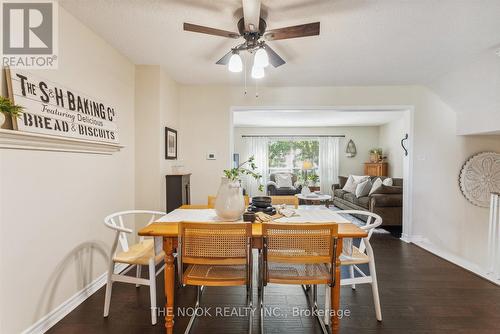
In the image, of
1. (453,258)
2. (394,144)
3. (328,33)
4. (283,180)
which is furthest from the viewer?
(283,180)

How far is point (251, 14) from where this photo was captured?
1.59 m

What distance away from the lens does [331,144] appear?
7.34 meters

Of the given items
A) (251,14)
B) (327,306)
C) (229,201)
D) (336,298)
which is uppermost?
(251,14)

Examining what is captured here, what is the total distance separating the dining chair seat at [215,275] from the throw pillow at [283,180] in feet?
17.4

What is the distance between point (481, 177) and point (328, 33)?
10.5ft

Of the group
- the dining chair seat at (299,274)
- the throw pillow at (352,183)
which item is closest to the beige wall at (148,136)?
the dining chair seat at (299,274)

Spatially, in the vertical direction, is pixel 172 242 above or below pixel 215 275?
above

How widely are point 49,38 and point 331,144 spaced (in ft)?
22.6

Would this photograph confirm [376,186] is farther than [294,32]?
Yes

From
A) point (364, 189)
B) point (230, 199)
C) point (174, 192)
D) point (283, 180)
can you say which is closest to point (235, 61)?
point (230, 199)

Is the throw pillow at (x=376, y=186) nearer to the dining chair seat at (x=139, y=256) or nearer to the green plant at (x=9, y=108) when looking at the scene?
the dining chair seat at (x=139, y=256)

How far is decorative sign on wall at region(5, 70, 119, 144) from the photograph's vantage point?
1465mm

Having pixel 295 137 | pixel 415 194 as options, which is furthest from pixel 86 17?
pixel 295 137

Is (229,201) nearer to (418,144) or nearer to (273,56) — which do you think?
(273,56)
